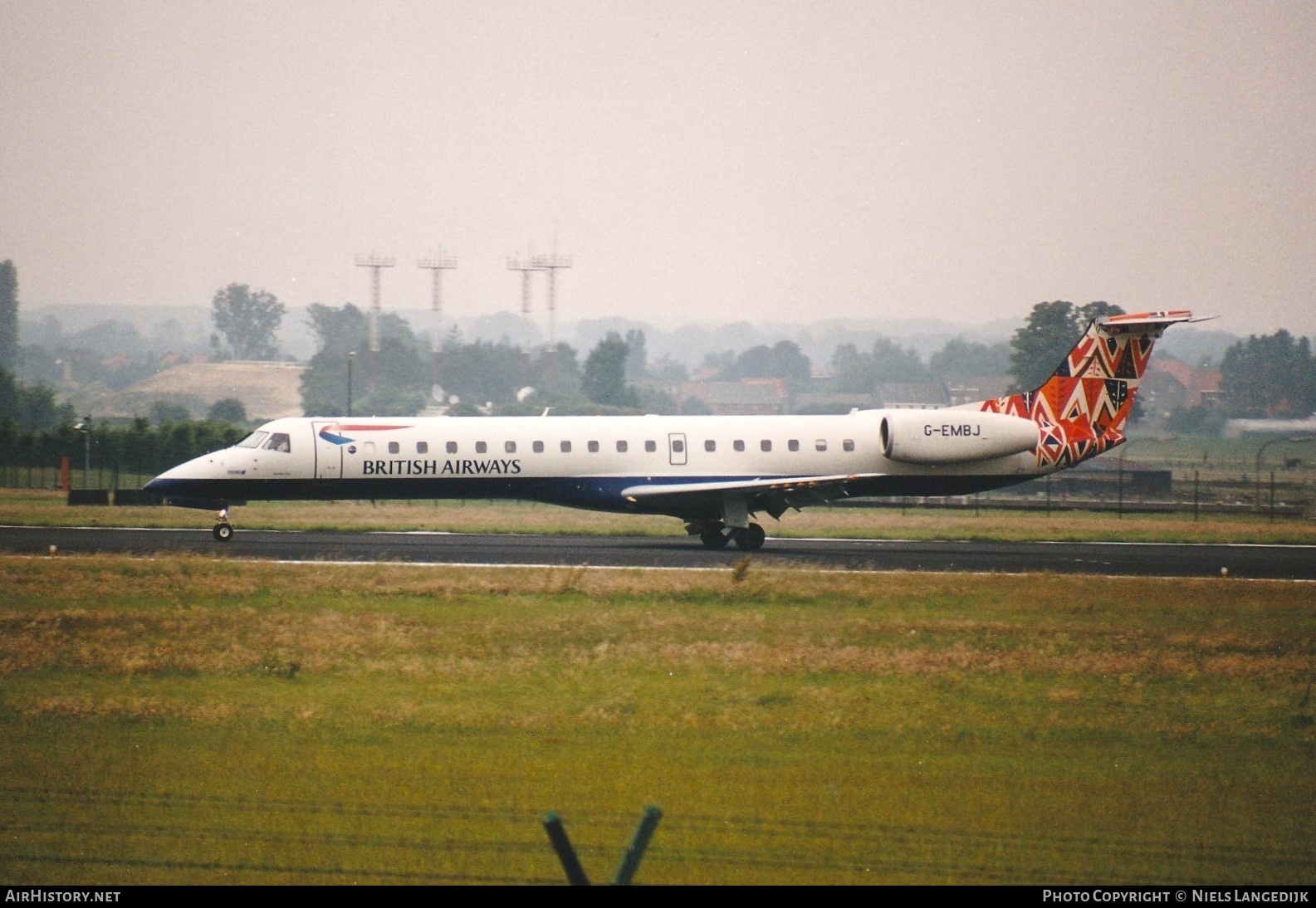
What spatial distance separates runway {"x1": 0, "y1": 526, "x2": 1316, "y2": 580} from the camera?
29.3 meters

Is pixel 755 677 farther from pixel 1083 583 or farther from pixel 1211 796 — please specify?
pixel 1083 583

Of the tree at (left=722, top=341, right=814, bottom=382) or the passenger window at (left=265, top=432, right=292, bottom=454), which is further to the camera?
the tree at (left=722, top=341, right=814, bottom=382)

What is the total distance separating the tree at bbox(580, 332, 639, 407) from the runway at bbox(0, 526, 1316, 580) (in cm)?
7376

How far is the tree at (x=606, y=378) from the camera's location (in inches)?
4336

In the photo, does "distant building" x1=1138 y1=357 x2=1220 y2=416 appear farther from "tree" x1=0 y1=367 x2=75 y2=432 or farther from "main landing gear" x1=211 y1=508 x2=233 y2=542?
"main landing gear" x1=211 y1=508 x2=233 y2=542

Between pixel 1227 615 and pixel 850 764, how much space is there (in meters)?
12.6

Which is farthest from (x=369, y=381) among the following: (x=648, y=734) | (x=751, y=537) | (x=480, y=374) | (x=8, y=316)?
(x=648, y=734)

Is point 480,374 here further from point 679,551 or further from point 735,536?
point 679,551

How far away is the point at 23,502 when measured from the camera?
46.3 meters

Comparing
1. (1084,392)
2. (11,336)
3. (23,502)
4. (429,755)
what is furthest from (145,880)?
(11,336)

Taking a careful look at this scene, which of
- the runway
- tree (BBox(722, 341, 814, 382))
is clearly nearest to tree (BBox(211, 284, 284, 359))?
tree (BBox(722, 341, 814, 382))

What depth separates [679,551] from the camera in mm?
32156

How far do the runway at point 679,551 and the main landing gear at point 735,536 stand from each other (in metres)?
0.46

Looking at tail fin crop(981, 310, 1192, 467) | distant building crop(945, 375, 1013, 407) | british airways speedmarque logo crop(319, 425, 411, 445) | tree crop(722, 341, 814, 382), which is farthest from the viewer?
tree crop(722, 341, 814, 382)
